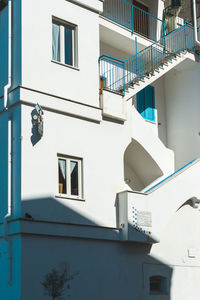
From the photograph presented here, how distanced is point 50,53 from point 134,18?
8071 millimetres

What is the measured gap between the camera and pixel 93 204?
15.9 meters

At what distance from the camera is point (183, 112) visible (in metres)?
22.1

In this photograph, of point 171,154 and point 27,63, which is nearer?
point 27,63

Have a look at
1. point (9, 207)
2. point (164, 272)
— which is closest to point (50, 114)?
point (9, 207)

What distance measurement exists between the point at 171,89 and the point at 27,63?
9.06m

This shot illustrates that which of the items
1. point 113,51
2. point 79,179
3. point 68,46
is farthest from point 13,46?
point 113,51

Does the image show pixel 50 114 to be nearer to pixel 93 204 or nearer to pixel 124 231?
pixel 93 204

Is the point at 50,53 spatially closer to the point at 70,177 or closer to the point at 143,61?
the point at 70,177

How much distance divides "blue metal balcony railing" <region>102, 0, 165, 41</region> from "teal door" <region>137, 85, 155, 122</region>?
2550 mm

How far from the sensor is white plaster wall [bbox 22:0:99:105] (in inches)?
A: 610

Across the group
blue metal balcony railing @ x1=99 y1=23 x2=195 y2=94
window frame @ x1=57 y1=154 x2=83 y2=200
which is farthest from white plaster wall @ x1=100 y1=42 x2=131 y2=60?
window frame @ x1=57 y1=154 x2=83 y2=200

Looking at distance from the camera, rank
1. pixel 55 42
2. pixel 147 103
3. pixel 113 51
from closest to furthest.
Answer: pixel 55 42 → pixel 113 51 → pixel 147 103

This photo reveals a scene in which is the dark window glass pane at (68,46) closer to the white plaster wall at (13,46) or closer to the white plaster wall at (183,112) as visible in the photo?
the white plaster wall at (13,46)

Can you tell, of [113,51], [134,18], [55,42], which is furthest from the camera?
[134,18]
